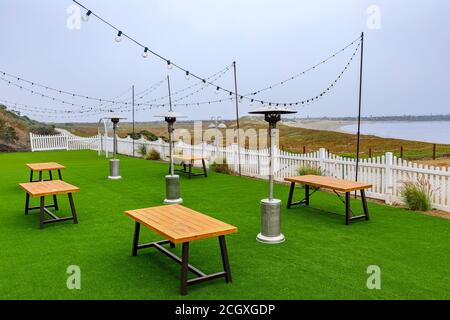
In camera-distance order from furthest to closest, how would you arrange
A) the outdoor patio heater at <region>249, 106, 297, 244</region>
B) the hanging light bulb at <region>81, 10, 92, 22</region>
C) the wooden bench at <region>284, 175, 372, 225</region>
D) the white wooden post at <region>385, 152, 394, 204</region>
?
1. the hanging light bulb at <region>81, 10, 92, 22</region>
2. the white wooden post at <region>385, 152, 394, 204</region>
3. the wooden bench at <region>284, 175, 372, 225</region>
4. the outdoor patio heater at <region>249, 106, 297, 244</region>

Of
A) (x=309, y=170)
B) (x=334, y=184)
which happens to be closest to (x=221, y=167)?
(x=309, y=170)

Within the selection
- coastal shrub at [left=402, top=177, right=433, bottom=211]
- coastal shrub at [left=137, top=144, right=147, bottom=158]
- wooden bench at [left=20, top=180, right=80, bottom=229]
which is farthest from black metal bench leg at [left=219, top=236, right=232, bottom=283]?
coastal shrub at [left=137, top=144, right=147, bottom=158]

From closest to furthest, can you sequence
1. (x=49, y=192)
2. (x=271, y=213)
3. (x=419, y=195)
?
(x=271, y=213) → (x=49, y=192) → (x=419, y=195)

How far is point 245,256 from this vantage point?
4602 millimetres

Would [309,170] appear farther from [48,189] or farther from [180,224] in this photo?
[180,224]

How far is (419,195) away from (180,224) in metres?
4.90

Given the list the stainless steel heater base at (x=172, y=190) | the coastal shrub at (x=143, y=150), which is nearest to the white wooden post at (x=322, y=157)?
the stainless steel heater base at (x=172, y=190)

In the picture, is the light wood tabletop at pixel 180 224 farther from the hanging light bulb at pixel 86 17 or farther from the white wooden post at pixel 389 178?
the hanging light bulb at pixel 86 17

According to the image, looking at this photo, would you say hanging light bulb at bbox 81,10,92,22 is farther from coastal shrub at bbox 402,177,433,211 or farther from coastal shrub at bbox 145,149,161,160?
coastal shrub at bbox 145,149,161,160

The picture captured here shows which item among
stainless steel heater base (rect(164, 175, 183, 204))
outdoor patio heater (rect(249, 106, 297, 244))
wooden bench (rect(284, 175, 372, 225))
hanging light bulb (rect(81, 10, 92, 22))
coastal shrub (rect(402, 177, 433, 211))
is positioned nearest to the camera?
outdoor patio heater (rect(249, 106, 297, 244))

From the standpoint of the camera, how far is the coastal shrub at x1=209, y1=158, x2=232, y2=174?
11953 millimetres

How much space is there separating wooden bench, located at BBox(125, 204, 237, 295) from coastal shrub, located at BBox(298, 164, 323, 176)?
17.7ft
